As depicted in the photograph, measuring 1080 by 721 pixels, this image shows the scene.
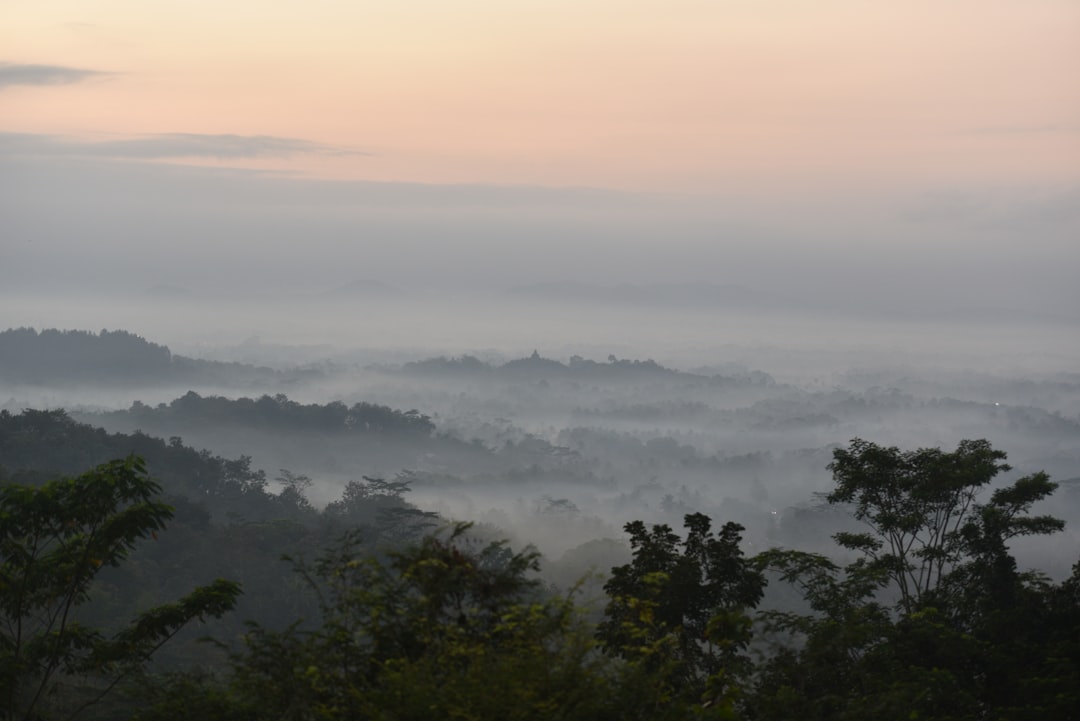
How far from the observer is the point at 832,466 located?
67.4 ft

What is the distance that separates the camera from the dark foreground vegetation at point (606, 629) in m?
9.05

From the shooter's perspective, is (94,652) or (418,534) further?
(418,534)

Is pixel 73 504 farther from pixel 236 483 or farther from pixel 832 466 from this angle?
pixel 236 483

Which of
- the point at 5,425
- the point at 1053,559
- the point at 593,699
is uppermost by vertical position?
the point at 593,699

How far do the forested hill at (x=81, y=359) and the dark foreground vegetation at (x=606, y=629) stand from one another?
160 metres

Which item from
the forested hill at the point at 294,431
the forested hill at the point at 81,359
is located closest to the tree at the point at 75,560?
the forested hill at the point at 294,431

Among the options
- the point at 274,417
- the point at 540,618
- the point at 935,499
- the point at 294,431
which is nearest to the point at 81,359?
the point at 294,431

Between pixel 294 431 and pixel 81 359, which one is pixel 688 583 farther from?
pixel 81 359

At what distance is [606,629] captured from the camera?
13.6m

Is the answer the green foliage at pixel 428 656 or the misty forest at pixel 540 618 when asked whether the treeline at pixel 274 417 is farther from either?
the green foliage at pixel 428 656

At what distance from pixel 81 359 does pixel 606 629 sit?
17479 centimetres

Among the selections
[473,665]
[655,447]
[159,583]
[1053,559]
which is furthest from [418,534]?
[655,447]

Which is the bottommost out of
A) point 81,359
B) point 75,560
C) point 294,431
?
point 294,431

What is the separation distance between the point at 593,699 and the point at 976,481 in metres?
12.7
